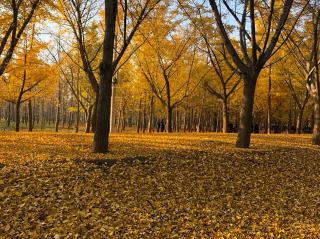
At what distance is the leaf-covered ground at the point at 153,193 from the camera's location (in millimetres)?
6391

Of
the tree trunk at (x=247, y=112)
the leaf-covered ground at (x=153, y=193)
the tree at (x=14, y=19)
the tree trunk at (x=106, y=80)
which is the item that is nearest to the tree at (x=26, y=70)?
the tree at (x=14, y=19)

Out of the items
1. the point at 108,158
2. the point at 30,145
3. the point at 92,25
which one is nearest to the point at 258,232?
the point at 108,158

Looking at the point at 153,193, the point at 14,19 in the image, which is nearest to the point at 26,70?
the point at 14,19

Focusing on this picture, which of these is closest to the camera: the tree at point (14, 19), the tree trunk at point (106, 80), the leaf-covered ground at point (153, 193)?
the leaf-covered ground at point (153, 193)

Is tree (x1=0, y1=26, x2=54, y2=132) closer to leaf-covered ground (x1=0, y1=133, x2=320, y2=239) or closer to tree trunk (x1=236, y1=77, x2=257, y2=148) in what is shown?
leaf-covered ground (x1=0, y1=133, x2=320, y2=239)

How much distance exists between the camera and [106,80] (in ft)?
34.4

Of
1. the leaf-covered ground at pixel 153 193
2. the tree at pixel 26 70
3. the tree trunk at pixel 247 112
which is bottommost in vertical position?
the leaf-covered ground at pixel 153 193

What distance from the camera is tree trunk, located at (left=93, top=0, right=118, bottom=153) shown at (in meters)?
10.3

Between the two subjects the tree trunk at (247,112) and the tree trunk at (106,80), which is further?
the tree trunk at (247,112)

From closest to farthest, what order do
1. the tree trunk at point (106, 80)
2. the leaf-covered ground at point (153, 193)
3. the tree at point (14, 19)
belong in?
the leaf-covered ground at point (153, 193) < the tree trunk at point (106, 80) < the tree at point (14, 19)

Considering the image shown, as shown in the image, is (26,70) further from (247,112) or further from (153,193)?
(153,193)

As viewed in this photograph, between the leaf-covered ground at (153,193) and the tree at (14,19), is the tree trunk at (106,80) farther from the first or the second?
the tree at (14,19)

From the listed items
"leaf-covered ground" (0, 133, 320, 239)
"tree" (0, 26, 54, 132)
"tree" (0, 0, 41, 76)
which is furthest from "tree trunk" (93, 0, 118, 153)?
"tree" (0, 26, 54, 132)

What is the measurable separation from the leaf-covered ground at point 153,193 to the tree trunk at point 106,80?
0.53m
